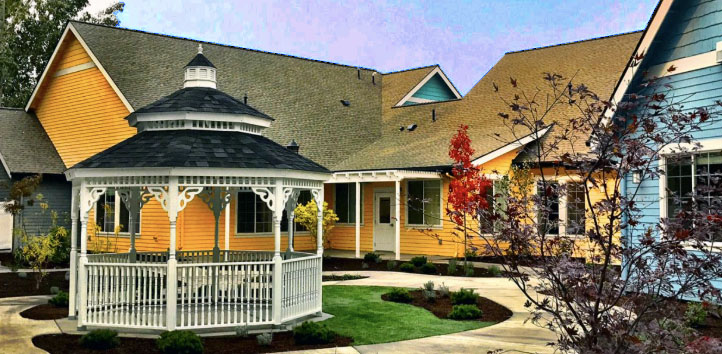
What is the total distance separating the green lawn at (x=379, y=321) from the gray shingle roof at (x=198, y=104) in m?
3.84

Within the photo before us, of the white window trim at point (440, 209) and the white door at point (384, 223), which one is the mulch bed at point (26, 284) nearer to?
the white window trim at point (440, 209)

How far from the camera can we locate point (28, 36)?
130 feet

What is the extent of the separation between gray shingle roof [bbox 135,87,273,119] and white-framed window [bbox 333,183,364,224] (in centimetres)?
1318

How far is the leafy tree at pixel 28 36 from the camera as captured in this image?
38938 mm

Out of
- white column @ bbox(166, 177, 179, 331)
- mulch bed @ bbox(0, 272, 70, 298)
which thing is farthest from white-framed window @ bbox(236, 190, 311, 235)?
white column @ bbox(166, 177, 179, 331)

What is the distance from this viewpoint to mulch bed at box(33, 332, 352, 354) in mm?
9016

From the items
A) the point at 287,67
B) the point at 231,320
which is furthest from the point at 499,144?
the point at 231,320

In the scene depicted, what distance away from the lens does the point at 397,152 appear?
24328 millimetres

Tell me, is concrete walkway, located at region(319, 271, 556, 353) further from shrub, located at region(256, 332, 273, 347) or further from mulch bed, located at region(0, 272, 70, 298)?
mulch bed, located at region(0, 272, 70, 298)

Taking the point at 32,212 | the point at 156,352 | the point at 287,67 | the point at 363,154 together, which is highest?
the point at 287,67

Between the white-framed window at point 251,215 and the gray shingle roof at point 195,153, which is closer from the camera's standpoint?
the gray shingle roof at point 195,153

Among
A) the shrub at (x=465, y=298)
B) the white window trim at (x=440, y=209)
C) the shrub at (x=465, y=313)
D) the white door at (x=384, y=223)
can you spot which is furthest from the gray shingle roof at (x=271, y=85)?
the shrub at (x=465, y=313)

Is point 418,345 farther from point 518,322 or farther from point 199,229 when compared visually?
point 199,229

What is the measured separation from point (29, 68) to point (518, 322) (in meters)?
38.1
